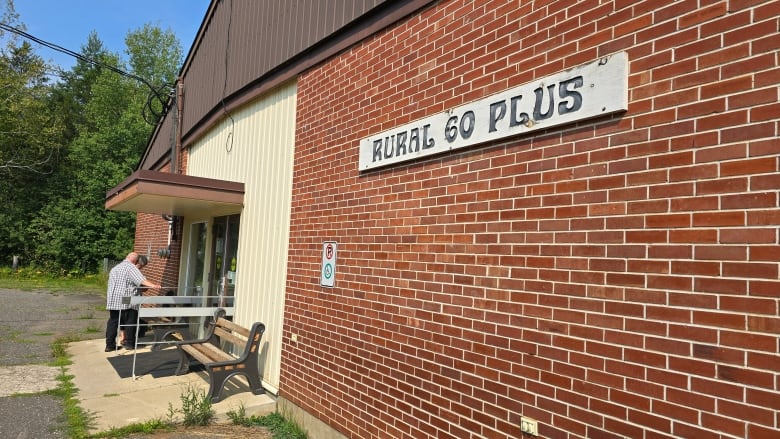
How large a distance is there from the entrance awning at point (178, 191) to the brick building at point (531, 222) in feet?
5.50

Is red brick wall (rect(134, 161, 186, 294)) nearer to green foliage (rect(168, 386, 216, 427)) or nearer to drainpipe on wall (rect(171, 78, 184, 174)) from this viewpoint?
drainpipe on wall (rect(171, 78, 184, 174))

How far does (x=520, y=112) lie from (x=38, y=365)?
A: 26.7 ft

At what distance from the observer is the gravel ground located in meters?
5.25

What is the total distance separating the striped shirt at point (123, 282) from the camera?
8898 millimetres

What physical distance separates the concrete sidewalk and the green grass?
15.8 meters

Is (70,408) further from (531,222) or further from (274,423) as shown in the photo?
(531,222)

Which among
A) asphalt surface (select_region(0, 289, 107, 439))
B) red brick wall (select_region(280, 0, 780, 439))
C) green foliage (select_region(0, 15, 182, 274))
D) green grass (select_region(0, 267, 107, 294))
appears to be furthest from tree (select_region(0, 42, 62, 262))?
red brick wall (select_region(280, 0, 780, 439))

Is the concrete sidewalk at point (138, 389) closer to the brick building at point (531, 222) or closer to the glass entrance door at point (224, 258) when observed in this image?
the brick building at point (531, 222)

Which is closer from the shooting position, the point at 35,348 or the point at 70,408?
the point at 70,408

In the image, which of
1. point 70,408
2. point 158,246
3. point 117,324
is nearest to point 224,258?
point 117,324

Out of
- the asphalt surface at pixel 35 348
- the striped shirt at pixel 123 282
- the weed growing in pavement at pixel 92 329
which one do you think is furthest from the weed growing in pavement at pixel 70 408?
the weed growing in pavement at pixel 92 329

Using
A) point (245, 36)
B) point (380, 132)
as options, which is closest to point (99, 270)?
point (245, 36)

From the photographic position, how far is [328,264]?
5312mm

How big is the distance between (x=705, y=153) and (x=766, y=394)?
104 centimetres
